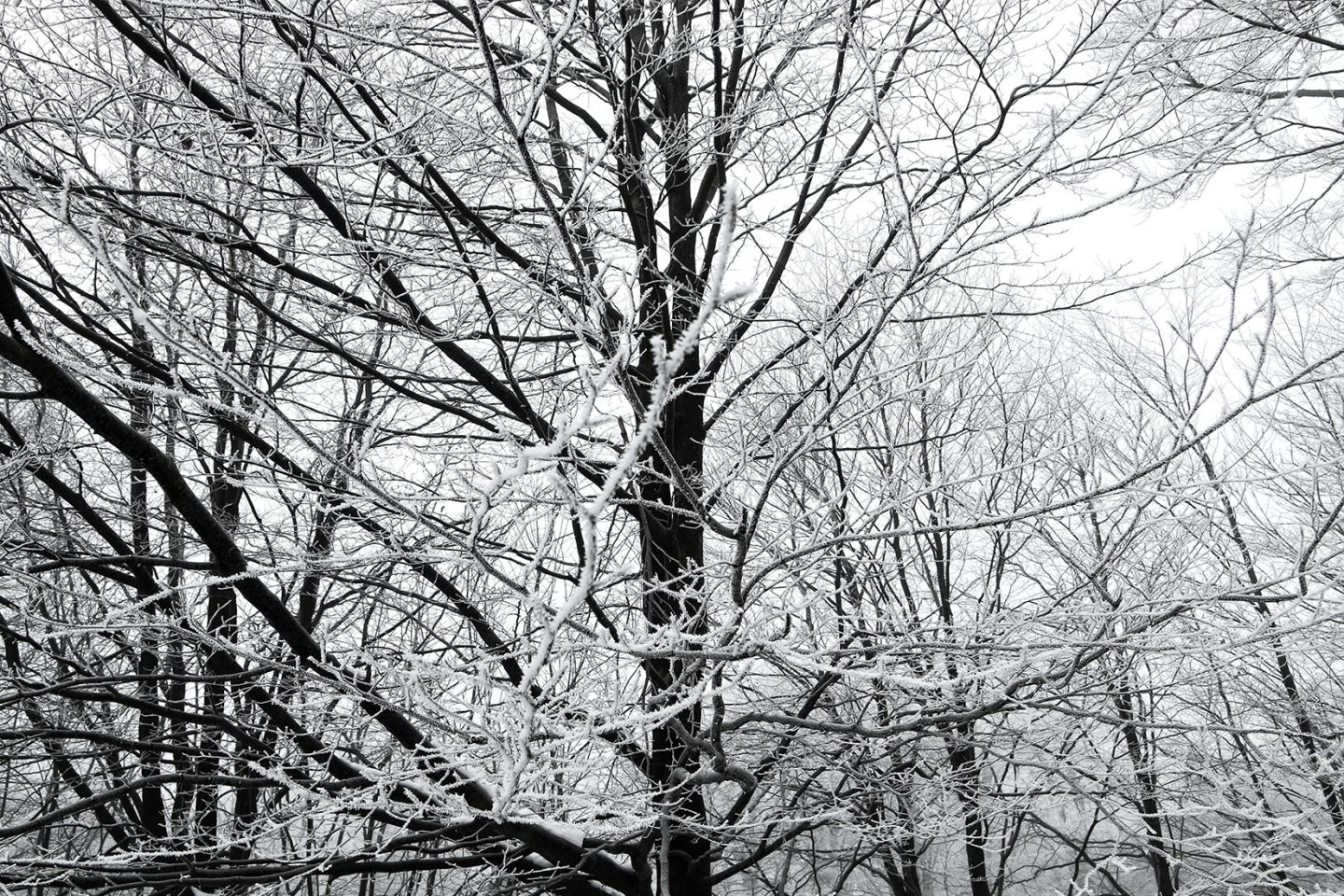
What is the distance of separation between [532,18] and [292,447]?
2.85 metres

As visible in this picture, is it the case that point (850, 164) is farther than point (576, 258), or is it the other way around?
point (850, 164)

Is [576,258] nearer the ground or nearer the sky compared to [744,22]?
nearer the ground

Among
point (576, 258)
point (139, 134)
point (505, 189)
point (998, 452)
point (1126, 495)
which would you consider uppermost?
point (998, 452)

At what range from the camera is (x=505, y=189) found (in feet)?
14.2

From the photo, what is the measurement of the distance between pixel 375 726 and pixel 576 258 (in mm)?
2943

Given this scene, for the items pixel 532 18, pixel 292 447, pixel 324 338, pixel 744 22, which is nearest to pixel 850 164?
pixel 744 22

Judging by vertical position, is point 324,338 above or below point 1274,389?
above

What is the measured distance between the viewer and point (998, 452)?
10.1m

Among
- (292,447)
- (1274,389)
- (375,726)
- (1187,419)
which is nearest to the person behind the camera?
(1274,389)

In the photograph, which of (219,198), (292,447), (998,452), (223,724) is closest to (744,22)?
(219,198)

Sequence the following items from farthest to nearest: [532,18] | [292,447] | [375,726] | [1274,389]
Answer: [292,447]
[375,726]
[532,18]
[1274,389]

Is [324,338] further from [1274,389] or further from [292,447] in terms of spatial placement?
[1274,389]

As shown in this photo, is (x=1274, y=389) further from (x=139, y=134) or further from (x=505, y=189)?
(x=139, y=134)

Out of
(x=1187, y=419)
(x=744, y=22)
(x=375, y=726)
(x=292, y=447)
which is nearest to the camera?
(x=1187, y=419)
